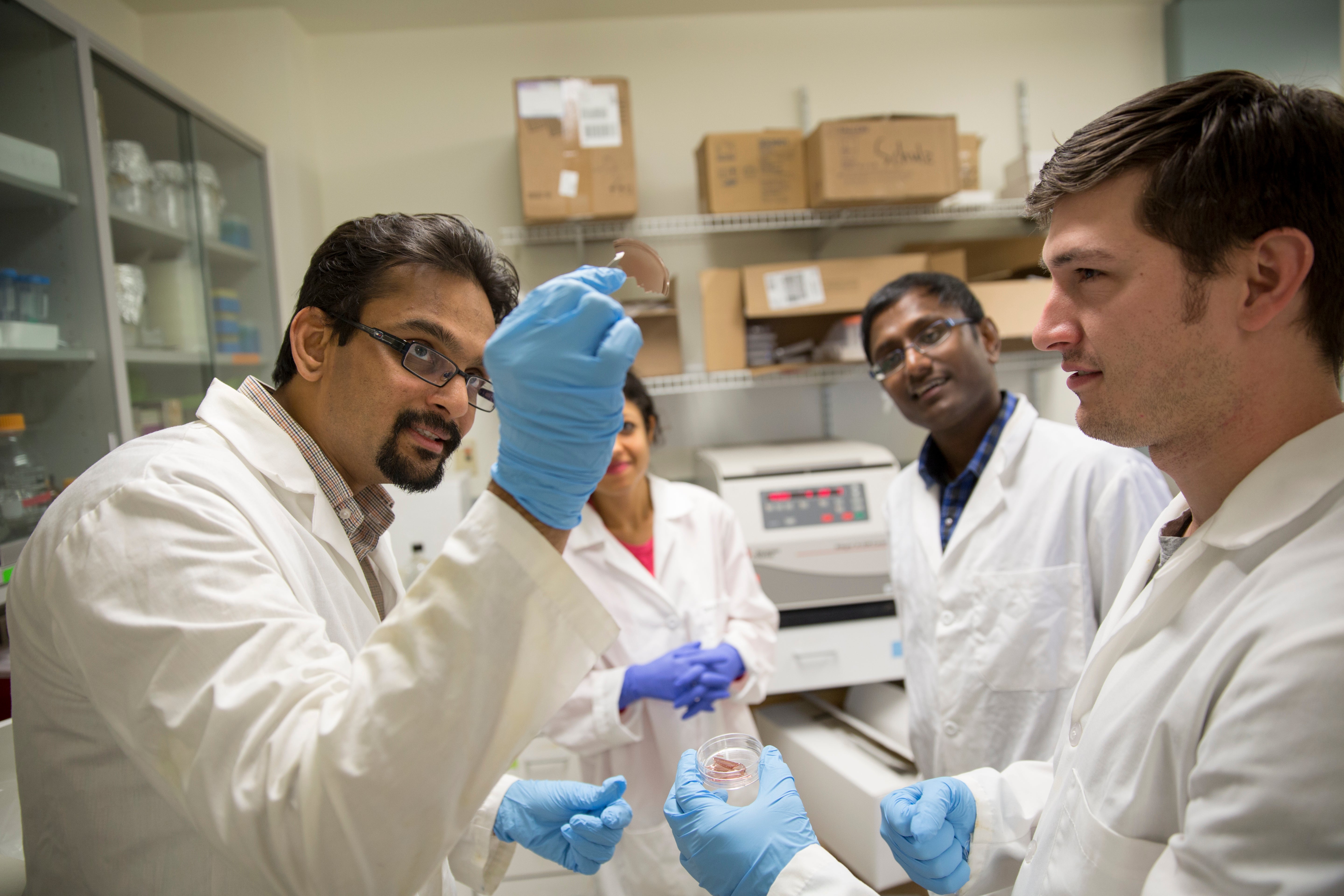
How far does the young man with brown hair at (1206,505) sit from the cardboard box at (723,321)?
1520mm

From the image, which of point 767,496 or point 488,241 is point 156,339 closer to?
point 488,241

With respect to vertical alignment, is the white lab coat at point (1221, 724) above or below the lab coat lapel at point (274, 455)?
below

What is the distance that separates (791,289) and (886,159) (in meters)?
0.49

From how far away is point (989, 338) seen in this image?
1.68 m

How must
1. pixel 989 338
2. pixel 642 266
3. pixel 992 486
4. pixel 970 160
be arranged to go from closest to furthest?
1. pixel 642 266
2. pixel 992 486
3. pixel 989 338
4. pixel 970 160

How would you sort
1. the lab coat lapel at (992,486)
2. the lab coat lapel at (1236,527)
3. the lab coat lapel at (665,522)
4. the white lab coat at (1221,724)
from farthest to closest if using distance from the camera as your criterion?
the lab coat lapel at (665,522) → the lab coat lapel at (992,486) → the lab coat lapel at (1236,527) → the white lab coat at (1221,724)

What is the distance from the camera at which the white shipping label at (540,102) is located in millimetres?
2145

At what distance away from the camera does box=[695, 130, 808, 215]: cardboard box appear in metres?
2.28

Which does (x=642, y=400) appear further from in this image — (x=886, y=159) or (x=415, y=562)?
(x=886, y=159)

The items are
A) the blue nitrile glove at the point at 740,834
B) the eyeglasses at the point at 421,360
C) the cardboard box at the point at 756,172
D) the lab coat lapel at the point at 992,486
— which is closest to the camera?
the blue nitrile glove at the point at 740,834

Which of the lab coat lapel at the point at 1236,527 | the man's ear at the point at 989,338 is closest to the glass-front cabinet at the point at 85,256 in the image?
the lab coat lapel at the point at 1236,527

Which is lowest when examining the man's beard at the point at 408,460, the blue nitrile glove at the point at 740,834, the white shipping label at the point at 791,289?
the blue nitrile glove at the point at 740,834

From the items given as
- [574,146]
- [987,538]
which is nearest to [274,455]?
[987,538]

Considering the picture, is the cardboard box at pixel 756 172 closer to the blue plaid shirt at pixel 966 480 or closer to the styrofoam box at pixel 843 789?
the blue plaid shirt at pixel 966 480
